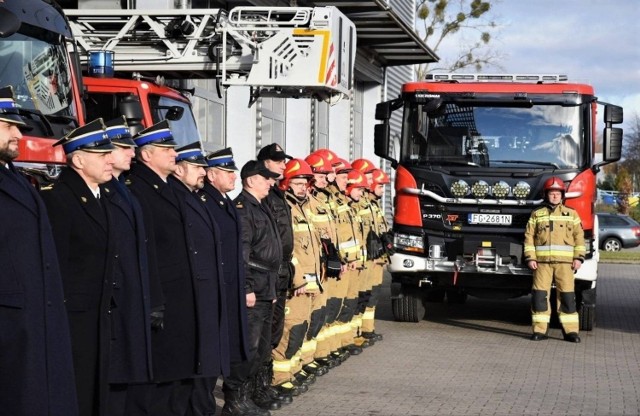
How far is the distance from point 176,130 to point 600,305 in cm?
1064

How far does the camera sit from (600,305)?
791 inches

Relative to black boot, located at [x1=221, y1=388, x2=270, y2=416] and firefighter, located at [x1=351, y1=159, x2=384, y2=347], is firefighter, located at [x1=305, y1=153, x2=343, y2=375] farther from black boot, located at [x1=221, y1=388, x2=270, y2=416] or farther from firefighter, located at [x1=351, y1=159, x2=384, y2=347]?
black boot, located at [x1=221, y1=388, x2=270, y2=416]

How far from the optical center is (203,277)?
25.0 ft

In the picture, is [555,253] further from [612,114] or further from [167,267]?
[167,267]

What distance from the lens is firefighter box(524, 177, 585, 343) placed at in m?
14.4

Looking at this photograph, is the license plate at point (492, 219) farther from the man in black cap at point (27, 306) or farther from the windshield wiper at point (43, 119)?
the man in black cap at point (27, 306)

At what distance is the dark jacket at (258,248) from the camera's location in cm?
899

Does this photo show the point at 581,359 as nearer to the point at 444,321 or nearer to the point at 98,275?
the point at 444,321

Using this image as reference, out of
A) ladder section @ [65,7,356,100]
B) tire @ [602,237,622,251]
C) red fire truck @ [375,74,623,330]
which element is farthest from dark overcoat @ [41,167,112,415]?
tire @ [602,237,622,251]

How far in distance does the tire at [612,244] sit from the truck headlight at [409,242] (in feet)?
90.7

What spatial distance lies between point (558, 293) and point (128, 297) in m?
9.12

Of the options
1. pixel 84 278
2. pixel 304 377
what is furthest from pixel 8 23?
pixel 304 377

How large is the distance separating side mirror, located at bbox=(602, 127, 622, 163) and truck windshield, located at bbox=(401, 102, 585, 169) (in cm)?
29

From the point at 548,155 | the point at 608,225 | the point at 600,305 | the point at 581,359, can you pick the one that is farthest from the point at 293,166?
the point at 608,225
